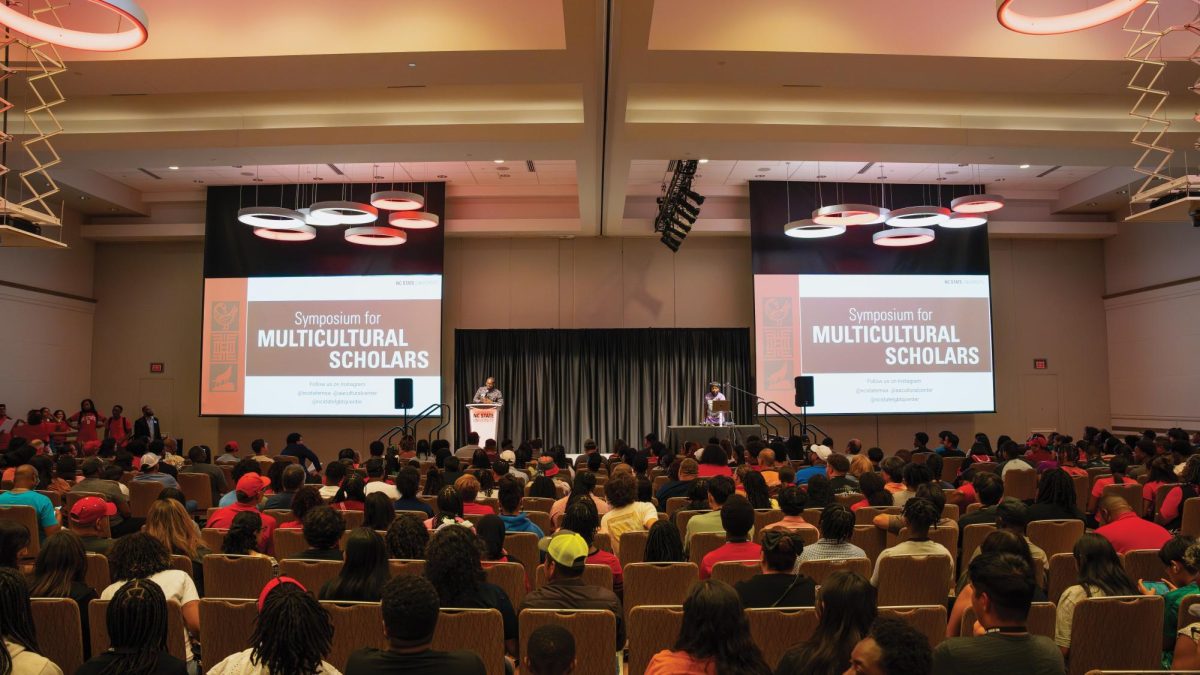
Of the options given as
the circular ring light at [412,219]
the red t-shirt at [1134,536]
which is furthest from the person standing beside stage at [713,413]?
the red t-shirt at [1134,536]

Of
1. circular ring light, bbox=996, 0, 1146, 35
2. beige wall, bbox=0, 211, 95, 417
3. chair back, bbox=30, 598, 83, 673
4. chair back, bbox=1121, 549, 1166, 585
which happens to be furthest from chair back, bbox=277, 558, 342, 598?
beige wall, bbox=0, 211, 95, 417

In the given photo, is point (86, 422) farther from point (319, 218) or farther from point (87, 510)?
point (87, 510)

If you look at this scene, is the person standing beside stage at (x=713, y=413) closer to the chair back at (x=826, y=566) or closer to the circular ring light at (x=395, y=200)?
the circular ring light at (x=395, y=200)

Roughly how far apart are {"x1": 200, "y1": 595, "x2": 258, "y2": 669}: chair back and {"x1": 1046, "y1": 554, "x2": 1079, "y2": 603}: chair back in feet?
11.9

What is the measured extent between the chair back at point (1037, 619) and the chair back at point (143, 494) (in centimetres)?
653

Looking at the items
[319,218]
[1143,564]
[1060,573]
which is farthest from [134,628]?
[319,218]

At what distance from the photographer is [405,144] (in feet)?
34.6

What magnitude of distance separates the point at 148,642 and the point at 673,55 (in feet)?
23.2

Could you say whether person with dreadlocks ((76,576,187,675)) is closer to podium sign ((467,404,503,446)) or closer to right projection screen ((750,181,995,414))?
podium sign ((467,404,503,446))

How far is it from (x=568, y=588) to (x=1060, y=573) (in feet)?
8.12

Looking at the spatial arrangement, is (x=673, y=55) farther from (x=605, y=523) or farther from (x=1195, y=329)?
(x=1195, y=329)

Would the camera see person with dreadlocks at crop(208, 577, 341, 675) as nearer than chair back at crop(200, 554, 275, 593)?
Yes

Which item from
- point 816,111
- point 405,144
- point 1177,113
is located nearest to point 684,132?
point 816,111

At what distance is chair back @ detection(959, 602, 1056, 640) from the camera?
10.1 feet
